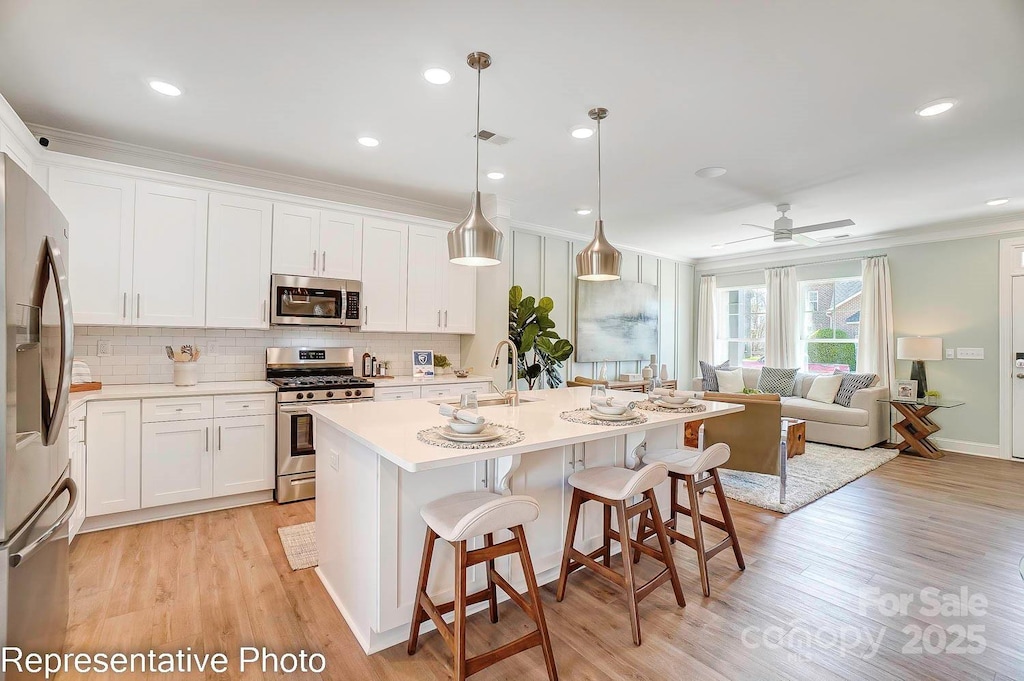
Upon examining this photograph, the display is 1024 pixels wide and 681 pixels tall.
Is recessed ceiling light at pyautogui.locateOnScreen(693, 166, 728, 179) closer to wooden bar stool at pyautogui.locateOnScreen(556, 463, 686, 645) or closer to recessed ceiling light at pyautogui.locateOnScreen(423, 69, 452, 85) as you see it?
recessed ceiling light at pyautogui.locateOnScreen(423, 69, 452, 85)

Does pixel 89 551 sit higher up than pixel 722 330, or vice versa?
pixel 722 330

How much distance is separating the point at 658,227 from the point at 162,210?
5145 mm

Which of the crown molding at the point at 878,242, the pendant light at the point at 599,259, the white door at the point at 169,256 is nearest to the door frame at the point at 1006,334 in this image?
the crown molding at the point at 878,242

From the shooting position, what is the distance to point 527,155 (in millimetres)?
3654

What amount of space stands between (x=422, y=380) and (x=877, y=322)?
19.6ft

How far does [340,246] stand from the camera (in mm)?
4191

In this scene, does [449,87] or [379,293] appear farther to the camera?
[379,293]

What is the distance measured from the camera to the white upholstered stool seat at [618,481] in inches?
81.4

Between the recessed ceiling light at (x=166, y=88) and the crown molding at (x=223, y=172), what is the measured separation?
1.07 metres

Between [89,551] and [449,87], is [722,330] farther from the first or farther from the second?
[89,551]

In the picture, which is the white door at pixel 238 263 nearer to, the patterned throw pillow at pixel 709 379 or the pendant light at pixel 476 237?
the pendant light at pixel 476 237

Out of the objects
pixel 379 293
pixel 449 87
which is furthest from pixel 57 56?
pixel 379 293

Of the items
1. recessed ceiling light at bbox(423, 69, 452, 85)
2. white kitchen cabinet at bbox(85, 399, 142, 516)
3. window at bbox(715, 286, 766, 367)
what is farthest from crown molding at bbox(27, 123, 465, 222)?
window at bbox(715, 286, 766, 367)

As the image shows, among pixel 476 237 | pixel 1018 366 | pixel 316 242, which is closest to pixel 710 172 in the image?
pixel 476 237
